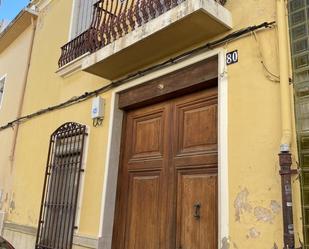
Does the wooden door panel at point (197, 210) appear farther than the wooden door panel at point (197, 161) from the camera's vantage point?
No

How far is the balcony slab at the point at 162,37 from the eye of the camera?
3438 mm

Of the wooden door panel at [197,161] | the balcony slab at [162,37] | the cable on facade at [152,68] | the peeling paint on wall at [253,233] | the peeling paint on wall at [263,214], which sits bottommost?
the peeling paint on wall at [253,233]

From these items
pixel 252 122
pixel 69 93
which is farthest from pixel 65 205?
pixel 252 122

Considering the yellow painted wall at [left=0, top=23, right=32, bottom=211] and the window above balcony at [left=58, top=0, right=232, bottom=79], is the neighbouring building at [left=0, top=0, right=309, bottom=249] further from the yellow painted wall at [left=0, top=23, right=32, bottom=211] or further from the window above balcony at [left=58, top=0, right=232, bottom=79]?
the yellow painted wall at [left=0, top=23, right=32, bottom=211]

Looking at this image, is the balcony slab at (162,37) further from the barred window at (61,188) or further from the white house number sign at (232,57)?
the barred window at (61,188)

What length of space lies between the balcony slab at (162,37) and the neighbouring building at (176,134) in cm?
2

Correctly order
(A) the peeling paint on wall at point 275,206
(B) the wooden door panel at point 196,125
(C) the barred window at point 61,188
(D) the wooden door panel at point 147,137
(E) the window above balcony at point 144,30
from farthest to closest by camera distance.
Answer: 1. (C) the barred window at point 61,188
2. (D) the wooden door panel at point 147,137
3. (B) the wooden door panel at point 196,125
4. (E) the window above balcony at point 144,30
5. (A) the peeling paint on wall at point 275,206

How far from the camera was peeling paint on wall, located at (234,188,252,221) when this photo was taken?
118 inches

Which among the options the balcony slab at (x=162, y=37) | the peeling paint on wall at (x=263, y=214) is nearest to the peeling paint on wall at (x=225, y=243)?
the peeling paint on wall at (x=263, y=214)

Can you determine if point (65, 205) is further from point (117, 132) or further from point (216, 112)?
point (216, 112)

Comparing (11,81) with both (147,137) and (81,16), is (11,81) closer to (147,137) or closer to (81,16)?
(81,16)

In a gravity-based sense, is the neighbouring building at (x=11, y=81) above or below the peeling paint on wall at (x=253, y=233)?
above

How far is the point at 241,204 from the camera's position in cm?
304

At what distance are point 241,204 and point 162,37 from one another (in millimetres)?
1892
